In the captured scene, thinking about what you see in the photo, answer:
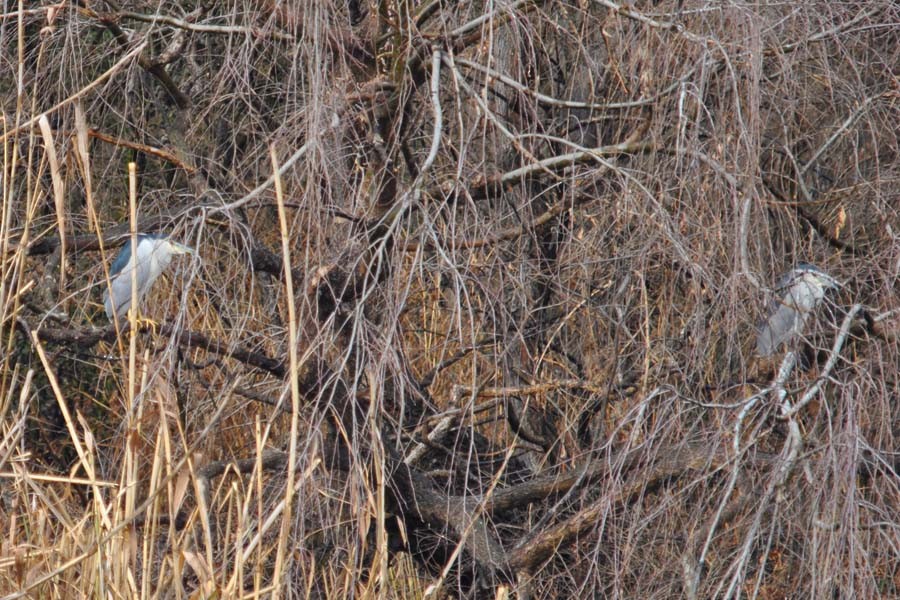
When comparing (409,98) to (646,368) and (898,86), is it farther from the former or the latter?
(898,86)

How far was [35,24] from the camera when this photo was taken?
408 cm

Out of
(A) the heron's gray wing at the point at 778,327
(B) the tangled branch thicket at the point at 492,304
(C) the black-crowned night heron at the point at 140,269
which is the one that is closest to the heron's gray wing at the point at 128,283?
(C) the black-crowned night heron at the point at 140,269

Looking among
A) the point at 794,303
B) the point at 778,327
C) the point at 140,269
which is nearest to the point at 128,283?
the point at 140,269

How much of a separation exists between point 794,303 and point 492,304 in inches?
27.1

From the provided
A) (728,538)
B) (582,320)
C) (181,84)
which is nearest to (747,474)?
(728,538)

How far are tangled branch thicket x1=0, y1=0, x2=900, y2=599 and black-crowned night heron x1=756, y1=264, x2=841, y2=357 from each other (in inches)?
2.2

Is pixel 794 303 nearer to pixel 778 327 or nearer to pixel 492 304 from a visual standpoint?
pixel 778 327

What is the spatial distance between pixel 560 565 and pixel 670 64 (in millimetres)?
1619

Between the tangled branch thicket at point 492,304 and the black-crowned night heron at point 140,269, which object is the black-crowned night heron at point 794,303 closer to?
the tangled branch thicket at point 492,304

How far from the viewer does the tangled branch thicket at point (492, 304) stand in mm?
2297

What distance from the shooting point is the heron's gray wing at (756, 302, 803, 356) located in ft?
8.67

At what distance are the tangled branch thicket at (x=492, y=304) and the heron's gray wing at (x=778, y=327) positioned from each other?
2.3 inches

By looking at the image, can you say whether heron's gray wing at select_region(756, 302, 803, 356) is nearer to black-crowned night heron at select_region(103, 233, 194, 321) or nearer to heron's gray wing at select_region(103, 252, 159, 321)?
black-crowned night heron at select_region(103, 233, 194, 321)

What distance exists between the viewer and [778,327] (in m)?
3.06
